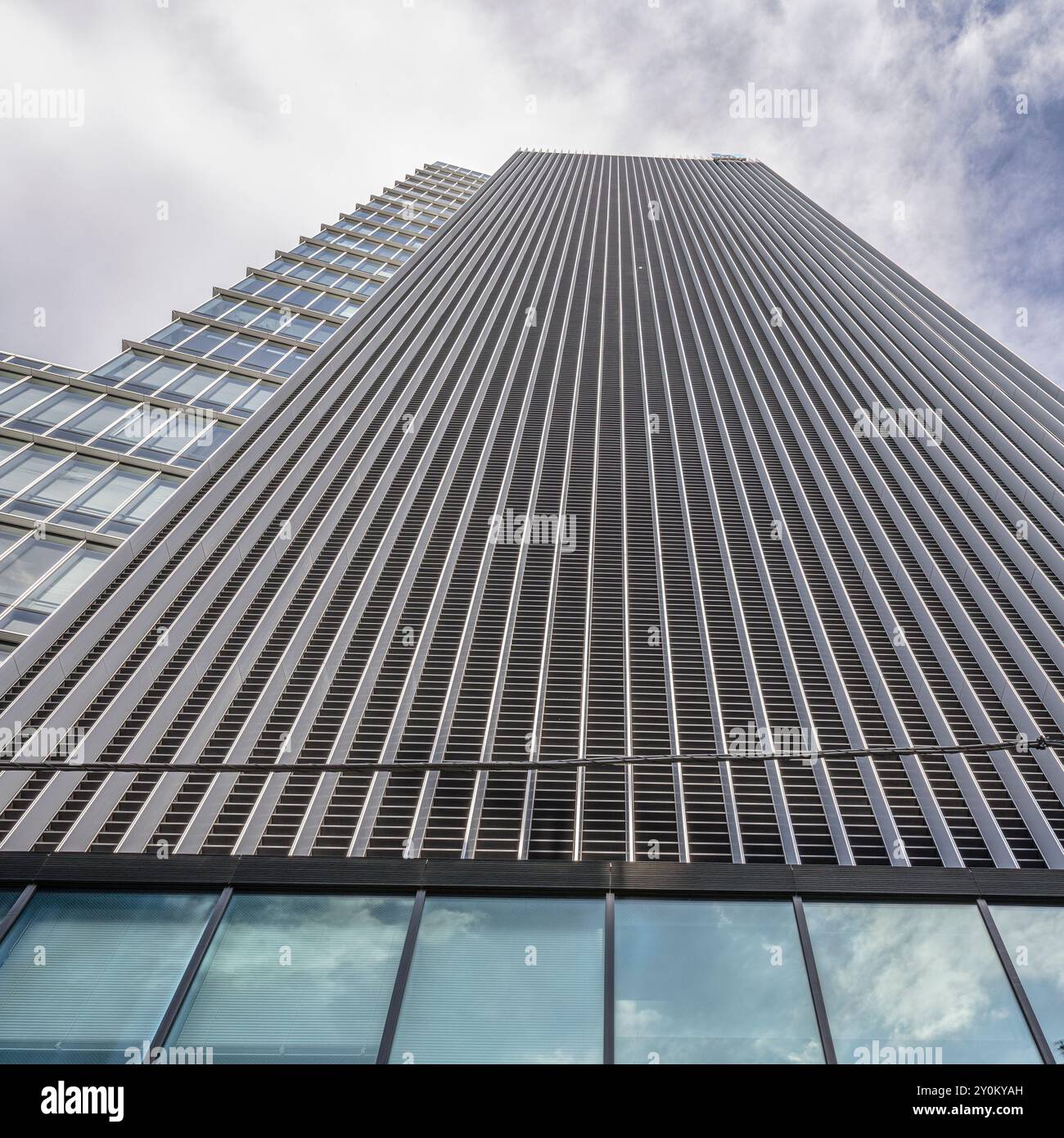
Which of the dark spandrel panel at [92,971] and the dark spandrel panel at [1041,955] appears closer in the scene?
the dark spandrel panel at [92,971]

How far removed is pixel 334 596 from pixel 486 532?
17.7 ft

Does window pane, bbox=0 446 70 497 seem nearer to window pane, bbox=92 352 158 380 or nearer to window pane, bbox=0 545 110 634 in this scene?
window pane, bbox=0 545 110 634

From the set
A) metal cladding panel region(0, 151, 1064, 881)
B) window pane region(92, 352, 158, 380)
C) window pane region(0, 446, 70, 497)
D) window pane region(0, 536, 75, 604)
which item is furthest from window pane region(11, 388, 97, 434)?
window pane region(0, 536, 75, 604)

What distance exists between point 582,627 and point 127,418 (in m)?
16.9

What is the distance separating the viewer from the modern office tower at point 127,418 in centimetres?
2086

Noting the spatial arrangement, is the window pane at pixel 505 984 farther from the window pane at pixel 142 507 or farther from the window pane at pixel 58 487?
the window pane at pixel 58 487

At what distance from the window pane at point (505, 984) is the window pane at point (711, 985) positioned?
345mm

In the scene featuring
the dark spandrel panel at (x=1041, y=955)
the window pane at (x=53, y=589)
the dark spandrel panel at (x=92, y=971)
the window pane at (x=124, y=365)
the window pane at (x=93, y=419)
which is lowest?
the dark spandrel panel at (x=92, y=971)

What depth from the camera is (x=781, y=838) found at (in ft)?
48.0

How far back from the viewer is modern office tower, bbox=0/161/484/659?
68.4ft

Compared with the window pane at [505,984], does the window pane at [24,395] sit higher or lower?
higher

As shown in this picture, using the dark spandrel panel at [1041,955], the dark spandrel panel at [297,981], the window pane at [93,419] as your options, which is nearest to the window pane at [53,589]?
the window pane at [93,419]

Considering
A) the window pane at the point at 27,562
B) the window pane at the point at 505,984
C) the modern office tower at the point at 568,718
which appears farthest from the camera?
the window pane at the point at 27,562

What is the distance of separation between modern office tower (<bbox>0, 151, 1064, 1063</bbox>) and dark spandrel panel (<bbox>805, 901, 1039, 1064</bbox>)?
4cm
